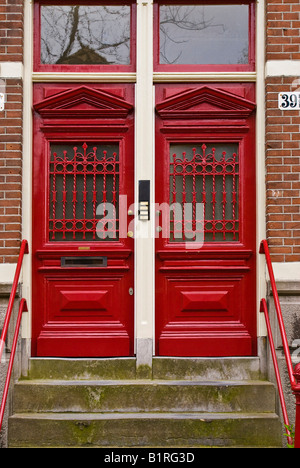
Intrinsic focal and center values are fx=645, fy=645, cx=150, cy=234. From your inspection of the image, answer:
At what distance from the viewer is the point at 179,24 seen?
5914mm

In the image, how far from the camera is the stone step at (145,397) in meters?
5.29

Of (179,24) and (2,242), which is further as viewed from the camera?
(179,24)

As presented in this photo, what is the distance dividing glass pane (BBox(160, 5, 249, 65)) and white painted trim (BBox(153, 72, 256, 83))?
152 mm

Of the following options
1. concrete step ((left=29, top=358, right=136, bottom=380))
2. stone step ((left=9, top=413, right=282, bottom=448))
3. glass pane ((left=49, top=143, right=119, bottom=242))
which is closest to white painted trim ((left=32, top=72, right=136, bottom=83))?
glass pane ((left=49, top=143, right=119, bottom=242))

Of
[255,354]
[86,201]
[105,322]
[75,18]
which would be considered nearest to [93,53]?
[75,18]

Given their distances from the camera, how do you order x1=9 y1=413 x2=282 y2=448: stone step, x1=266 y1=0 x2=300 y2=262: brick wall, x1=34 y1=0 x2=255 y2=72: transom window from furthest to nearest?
x1=34 y1=0 x2=255 y2=72: transom window
x1=266 y1=0 x2=300 y2=262: brick wall
x1=9 y1=413 x2=282 y2=448: stone step

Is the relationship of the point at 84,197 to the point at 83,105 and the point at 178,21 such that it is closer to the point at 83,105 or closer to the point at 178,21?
the point at 83,105

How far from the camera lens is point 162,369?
5547mm

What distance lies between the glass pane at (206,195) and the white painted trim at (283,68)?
0.79 metres

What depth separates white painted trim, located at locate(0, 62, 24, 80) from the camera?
5637 millimetres

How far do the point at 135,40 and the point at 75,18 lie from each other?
0.60 m

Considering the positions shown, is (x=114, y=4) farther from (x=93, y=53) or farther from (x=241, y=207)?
(x=241, y=207)

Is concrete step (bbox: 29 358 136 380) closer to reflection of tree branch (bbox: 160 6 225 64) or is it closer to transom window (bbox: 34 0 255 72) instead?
transom window (bbox: 34 0 255 72)

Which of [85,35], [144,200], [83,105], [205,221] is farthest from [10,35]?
[205,221]
